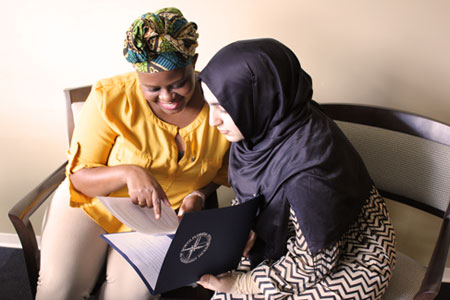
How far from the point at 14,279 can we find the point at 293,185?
1.62 meters

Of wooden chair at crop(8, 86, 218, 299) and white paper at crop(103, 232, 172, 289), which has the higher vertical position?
white paper at crop(103, 232, 172, 289)

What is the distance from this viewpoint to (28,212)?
1360mm

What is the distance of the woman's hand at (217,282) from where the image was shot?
1152mm

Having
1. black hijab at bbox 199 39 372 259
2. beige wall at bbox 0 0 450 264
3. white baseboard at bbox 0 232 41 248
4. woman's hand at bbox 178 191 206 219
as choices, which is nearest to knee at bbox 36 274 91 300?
woman's hand at bbox 178 191 206 219

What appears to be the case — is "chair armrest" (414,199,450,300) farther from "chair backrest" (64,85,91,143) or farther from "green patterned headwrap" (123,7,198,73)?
"chair backrest" (64,85,91,143)

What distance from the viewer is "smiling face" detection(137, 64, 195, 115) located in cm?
123

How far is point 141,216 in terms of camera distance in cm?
120

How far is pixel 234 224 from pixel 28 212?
0.75m

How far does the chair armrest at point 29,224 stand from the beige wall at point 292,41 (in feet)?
1.83

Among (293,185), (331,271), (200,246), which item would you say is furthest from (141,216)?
(331,271)

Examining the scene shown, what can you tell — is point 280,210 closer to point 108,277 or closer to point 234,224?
point 234,224

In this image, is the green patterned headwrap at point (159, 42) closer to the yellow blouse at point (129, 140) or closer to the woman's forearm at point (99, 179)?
the yellow blouse at point (129, 140)

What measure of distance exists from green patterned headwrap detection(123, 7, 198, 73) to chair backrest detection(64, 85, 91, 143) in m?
0.48

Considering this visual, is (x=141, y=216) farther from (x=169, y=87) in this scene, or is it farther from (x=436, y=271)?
(x=436, y=271)
